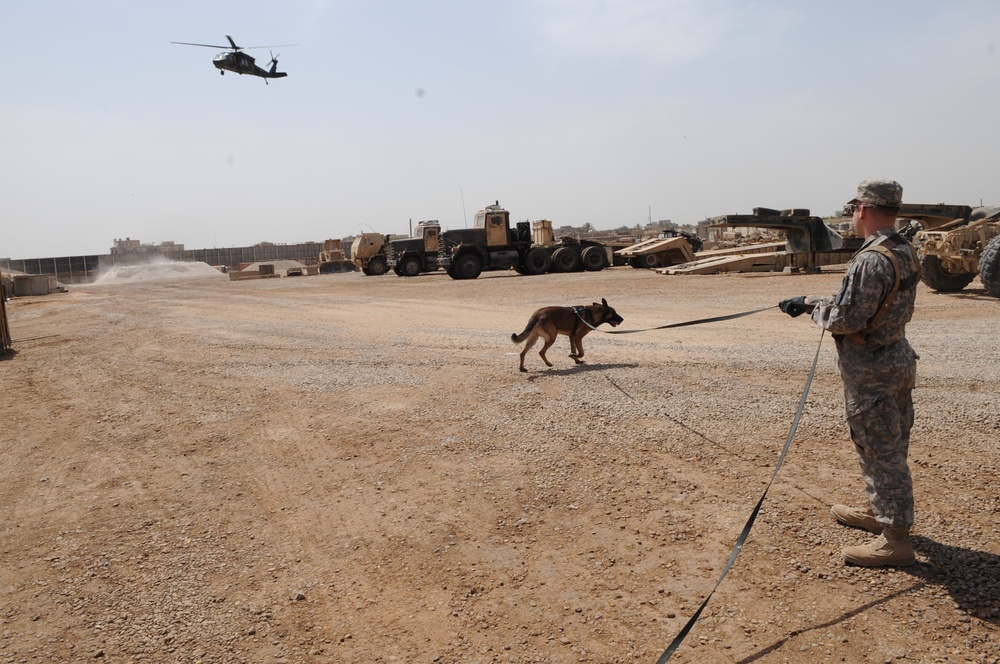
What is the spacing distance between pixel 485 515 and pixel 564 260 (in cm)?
2621

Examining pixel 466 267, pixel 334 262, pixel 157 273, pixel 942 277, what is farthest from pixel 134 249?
pixel 942 277

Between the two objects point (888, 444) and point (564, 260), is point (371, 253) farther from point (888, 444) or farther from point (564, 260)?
point (888, 444)

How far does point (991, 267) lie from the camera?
12.1 m

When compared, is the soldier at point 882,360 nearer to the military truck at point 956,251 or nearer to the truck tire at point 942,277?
the military truck at point 956,251

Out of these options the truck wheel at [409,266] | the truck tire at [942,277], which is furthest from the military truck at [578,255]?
the truck tire at [942,277]

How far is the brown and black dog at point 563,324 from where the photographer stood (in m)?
8.12

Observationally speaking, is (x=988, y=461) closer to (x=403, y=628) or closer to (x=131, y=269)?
(x=403, y=628)

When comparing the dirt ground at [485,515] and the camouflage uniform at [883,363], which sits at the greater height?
the camouflage uniform at [883,363]

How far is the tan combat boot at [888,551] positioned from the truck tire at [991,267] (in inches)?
426

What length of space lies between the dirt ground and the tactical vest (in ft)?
3.70

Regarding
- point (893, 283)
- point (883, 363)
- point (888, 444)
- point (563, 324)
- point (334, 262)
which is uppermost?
point (334, 262)

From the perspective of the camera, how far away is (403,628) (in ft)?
10.9

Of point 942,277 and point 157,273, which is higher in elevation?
point 157,273

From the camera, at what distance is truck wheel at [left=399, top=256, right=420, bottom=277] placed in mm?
32906
